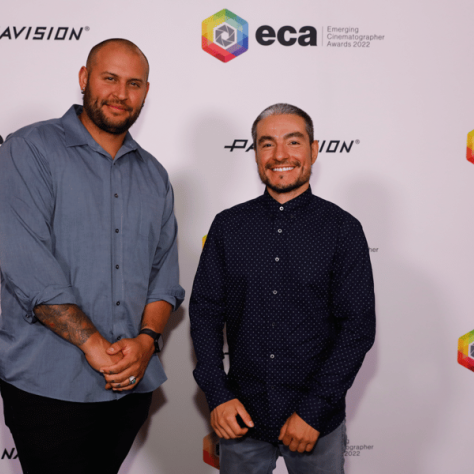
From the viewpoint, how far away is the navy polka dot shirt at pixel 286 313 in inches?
60.1

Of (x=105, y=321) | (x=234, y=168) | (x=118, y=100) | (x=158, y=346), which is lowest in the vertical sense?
(x=158, y=346)

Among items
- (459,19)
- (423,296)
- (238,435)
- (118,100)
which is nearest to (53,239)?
(118,100)

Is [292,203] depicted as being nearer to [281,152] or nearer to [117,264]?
[281,152]

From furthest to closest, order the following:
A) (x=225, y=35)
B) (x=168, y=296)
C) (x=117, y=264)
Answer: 1. (x=225, y=35)
2. (x=168, y=296)
3. (x=117, y=264)

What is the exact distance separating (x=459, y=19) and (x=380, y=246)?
129 centimetres

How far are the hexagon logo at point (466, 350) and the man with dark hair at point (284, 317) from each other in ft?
3.73

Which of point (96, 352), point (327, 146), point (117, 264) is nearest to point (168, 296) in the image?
point (117, 264)

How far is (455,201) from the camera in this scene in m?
2.38

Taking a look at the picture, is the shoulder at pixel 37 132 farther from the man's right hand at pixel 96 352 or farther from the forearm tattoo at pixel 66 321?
the man's right hand at pixel 96 352

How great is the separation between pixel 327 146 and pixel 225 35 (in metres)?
0.79

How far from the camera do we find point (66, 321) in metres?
1.42

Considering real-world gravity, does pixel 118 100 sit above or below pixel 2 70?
below

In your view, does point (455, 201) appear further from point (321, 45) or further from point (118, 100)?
point (118, 100)

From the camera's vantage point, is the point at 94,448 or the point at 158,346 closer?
the point at 94,448
